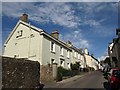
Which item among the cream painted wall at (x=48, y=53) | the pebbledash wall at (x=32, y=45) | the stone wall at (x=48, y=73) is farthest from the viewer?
the cream painted wall at (x=48, y=53)

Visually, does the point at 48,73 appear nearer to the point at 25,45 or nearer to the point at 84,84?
the point at 84,84

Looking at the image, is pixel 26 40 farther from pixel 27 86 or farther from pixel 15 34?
pixel 27 86

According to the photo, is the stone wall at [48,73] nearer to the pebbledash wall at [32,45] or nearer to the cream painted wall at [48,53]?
the pebbledash wall at [32,45]

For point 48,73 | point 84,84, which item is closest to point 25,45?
point 48,73

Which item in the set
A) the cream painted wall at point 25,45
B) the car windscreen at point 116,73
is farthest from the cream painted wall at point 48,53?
the car windscreen at point 116,73

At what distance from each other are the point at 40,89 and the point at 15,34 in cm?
1761

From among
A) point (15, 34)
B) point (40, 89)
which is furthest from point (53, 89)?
point (15, 34)

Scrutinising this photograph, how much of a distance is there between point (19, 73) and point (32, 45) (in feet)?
52.4

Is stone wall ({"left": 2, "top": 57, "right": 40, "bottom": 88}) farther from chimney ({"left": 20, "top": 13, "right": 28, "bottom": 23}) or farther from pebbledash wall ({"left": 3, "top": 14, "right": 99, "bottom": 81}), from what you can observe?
chimney ({"left": 20, "top": 13, "right": 28, "bottom": 23})

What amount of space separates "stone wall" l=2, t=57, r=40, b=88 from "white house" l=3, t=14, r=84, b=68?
12137mm

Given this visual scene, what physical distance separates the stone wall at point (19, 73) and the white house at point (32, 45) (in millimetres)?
12137

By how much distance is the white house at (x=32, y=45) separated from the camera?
2706cm

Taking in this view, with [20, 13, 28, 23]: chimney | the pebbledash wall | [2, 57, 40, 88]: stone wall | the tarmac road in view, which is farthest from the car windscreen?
[20, 13, 28, 23]: chimney

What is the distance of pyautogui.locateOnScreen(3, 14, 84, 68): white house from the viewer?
88.8 feet
